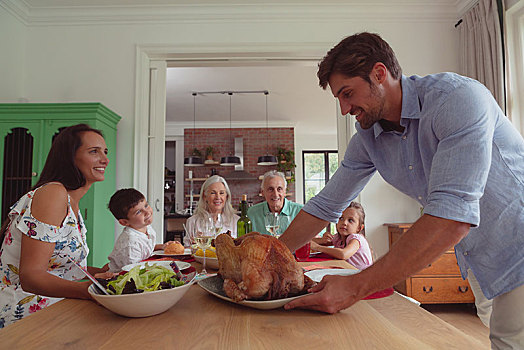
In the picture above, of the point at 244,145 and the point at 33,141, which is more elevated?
the point at 244,145

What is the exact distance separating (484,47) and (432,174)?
2.84 m

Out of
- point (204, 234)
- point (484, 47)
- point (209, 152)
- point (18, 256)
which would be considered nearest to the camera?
point (204, 234)

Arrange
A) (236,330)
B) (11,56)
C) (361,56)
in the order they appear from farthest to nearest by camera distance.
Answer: (11,56), (361,56), (236,330)

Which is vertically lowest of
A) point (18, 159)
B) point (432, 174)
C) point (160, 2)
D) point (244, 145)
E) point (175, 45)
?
point (432, 174)

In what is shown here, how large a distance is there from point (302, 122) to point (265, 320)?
856 centimetres

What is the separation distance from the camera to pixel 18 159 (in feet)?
10.2

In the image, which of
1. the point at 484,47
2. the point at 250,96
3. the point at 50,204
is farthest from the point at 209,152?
the point at 50,204

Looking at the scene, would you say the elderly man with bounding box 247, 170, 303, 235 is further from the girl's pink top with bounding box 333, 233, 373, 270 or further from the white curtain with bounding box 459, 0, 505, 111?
the white curtain with bounding box 459, 0, 505, 111

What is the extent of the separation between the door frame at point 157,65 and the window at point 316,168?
25.1 feet

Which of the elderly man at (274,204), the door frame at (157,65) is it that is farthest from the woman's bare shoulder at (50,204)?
the door frame at (157,65)

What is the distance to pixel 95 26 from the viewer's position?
3500 millimetres

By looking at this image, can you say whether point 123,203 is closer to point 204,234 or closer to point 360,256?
point 204,234

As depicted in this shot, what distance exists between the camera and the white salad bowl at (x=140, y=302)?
0.73m

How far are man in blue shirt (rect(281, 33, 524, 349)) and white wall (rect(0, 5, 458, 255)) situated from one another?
7.55 feet
